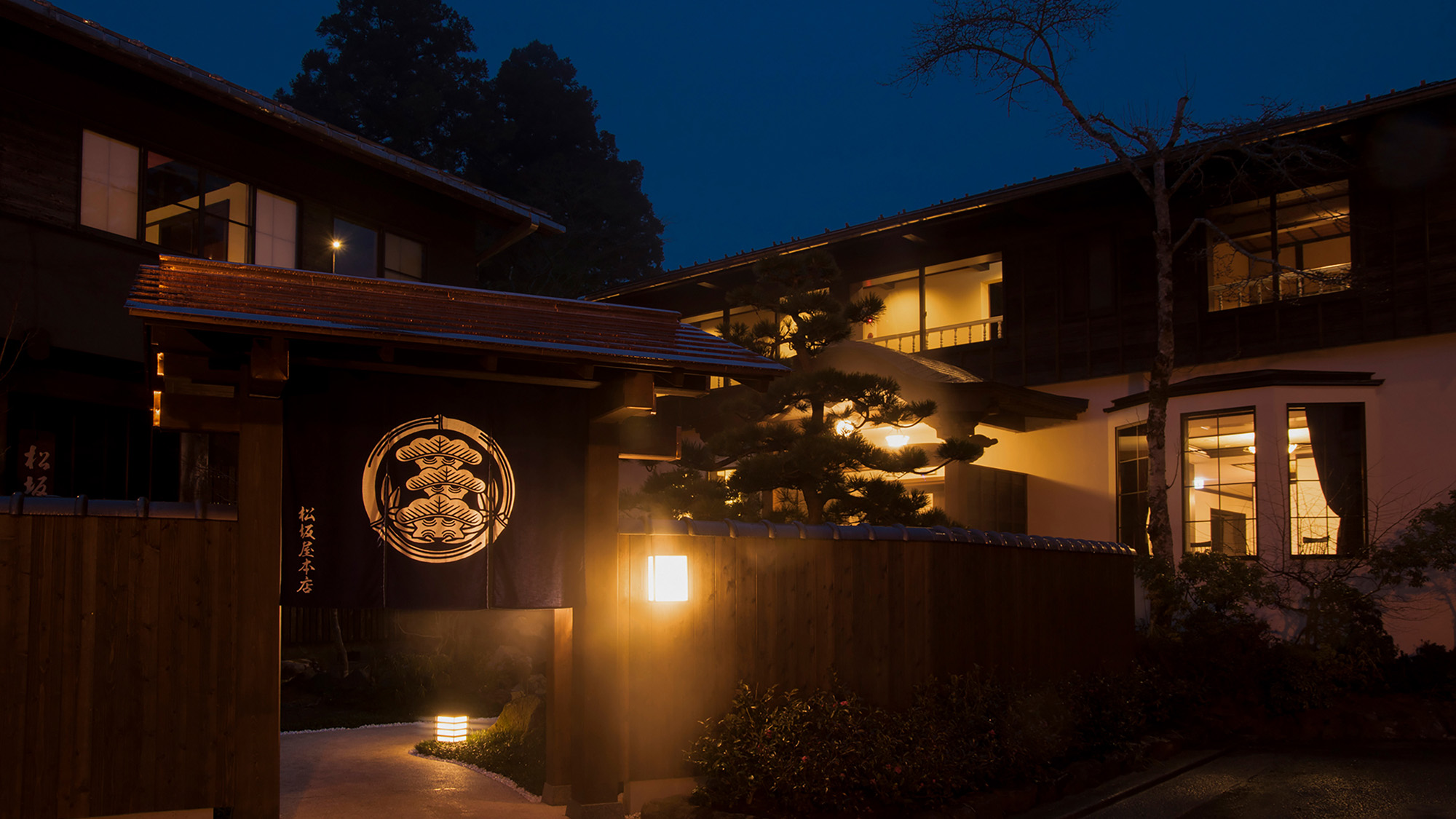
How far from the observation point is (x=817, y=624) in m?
8.94

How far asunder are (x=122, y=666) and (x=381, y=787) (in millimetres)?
3262

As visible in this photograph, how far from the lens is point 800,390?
1347 centimetres

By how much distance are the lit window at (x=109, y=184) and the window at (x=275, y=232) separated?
5.99ft

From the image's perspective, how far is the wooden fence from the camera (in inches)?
250

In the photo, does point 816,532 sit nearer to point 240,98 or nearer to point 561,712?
point 561,712

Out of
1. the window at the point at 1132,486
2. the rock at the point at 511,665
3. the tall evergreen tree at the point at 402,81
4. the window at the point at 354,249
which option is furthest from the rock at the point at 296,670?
the tall evergreen tree at the point at 402,81

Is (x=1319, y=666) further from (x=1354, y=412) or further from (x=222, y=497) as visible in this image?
(x=222, y=497)

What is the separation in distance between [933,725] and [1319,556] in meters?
9.78

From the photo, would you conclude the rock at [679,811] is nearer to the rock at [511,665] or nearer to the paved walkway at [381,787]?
the paved walkway at [381,787]

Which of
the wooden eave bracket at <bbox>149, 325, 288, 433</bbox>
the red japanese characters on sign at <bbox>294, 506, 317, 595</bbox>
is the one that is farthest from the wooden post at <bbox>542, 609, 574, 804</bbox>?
the wooden eave bracket at <bbox>149, 325, 288, 433</bbox>

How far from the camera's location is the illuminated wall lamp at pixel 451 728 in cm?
1143

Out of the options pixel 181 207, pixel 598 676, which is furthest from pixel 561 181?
pixel 598 676

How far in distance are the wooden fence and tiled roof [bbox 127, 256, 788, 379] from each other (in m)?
1.41

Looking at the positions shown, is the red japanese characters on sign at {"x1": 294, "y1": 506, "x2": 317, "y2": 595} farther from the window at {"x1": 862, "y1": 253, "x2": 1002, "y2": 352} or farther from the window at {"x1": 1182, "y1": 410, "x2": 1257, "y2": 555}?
the window at {"x1": 862, "y1": 253, "x2": 1002, "y2": 352}
